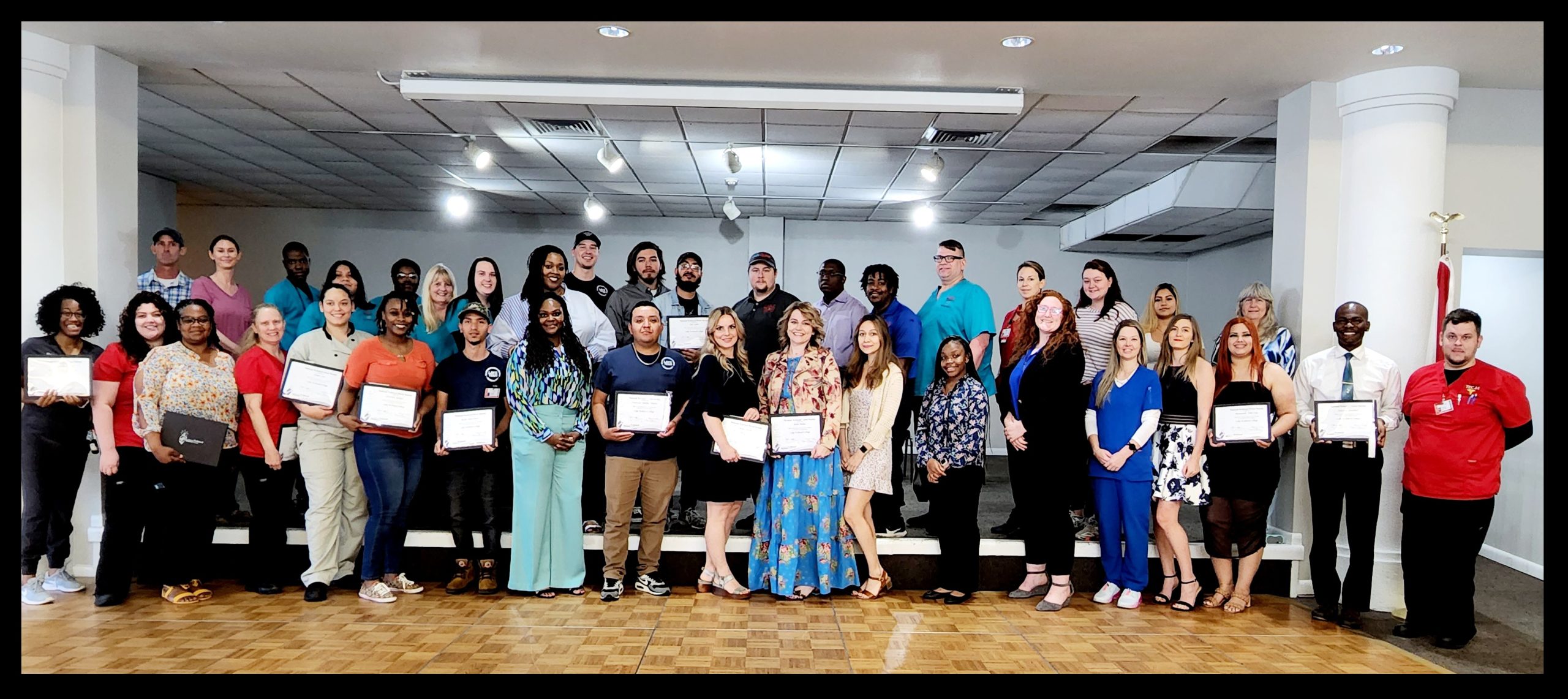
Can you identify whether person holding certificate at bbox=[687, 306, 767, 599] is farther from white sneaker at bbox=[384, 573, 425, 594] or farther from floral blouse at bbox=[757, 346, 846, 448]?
white sneaker at bbox=[384, 573, 425, 594]

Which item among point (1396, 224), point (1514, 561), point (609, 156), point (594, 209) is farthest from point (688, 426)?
point (594, 209)

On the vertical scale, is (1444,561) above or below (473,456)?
below

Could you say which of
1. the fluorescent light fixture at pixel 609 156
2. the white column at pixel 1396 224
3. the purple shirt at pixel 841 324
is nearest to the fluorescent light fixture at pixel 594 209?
the fluorescent light fixture at pixel 609 156

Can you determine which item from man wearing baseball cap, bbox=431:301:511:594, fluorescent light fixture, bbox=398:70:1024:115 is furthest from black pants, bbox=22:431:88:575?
fluorescent light fixture, bbox=398:70:1024:115

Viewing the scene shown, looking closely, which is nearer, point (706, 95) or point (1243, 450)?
point (1243, 450)

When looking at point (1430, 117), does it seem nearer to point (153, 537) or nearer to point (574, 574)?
point (574, 574)

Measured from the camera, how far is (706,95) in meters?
4.90

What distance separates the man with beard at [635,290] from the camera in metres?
5.12

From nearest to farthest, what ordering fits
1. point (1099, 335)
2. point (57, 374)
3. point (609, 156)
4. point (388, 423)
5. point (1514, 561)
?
point (57, 374)
point (388, 423)
point (1099, 335)
point (1514, 561)
point (609, 156)

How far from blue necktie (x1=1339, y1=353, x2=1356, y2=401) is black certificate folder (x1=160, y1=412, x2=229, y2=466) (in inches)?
199

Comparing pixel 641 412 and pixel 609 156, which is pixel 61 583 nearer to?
pixel 641 412

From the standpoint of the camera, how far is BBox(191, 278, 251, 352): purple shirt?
199 inches

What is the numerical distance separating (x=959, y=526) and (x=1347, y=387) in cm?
189
